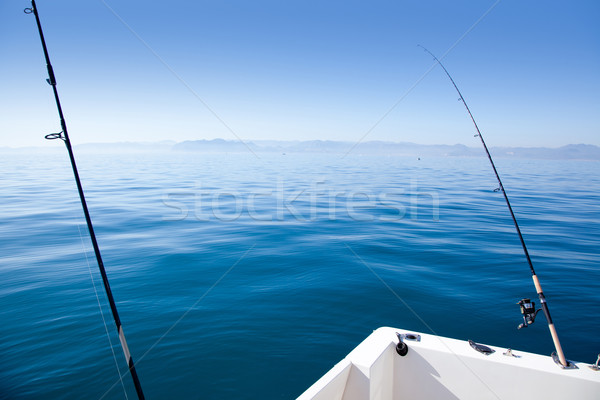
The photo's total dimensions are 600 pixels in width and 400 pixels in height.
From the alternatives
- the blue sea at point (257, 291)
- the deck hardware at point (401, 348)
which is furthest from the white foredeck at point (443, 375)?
the blue sea at point (257, 291)

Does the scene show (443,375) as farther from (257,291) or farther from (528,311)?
(257,291)

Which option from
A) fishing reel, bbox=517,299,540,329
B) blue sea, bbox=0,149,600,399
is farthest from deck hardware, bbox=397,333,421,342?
blue sea, bbox=0,149,600,399

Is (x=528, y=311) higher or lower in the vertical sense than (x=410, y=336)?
higher

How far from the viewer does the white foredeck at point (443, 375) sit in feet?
7.43

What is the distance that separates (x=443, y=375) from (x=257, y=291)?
3543 millimetres

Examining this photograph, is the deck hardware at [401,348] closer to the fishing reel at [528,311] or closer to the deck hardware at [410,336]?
the deck hardware at [410,336]

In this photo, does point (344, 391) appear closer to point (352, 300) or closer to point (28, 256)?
point (352, 300)

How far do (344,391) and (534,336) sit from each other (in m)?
3.37

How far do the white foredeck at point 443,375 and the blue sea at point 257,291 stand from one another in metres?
1.10

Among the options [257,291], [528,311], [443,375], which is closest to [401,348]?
[443,375]

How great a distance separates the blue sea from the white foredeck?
1.10 metres

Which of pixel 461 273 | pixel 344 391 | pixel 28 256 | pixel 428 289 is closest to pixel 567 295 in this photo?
pixel 461 273

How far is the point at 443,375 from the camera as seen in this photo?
2650mm

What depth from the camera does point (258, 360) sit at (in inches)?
146
